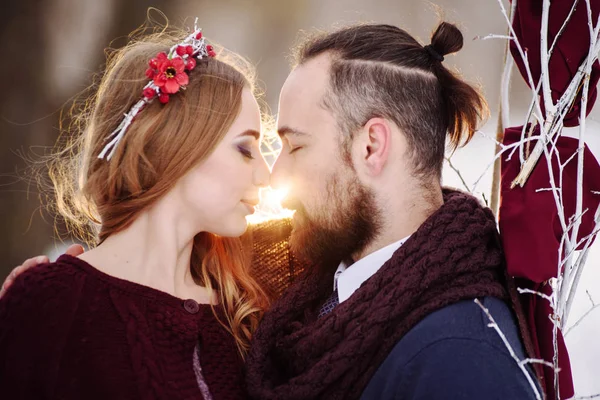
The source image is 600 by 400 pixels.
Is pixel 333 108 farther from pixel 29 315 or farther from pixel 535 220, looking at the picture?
pixel 29 315

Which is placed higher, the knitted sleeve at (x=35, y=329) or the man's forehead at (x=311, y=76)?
the man's forehead at (x=311, y=76)

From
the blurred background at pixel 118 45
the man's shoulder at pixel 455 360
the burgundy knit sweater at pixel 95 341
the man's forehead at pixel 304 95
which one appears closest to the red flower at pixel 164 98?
the man's forehead at pixel 304 95

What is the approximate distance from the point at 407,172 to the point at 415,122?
13 centimetres

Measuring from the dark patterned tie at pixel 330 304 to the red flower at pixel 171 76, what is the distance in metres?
0.61

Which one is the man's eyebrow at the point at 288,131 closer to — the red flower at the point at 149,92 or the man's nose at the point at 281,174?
the man's nose at the point at 281,174

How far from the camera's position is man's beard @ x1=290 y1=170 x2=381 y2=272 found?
70.3 inches

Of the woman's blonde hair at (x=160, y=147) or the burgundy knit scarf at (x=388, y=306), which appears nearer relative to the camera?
the burgundy knit scarf at (x=388, y=306)

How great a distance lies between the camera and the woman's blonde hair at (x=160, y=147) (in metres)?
1.74

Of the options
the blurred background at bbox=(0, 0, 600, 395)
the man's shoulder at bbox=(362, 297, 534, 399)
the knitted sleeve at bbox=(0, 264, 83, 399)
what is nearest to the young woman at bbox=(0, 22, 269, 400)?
the knitted sleeve at bbox=(0, 264, 83, 399)

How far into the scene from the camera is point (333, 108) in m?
1.86

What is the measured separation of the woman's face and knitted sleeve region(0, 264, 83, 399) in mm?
332

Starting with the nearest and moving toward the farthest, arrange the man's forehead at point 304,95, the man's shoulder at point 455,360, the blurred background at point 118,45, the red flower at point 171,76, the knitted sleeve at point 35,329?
1. the man's shoulder at point 455,360
2. the knitted sleeve at point 35,329
3. the red flower at point 171,76
4. the man's forehead at point 304,95
5. the blurred background at point 118,45

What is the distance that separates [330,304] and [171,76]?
652mm

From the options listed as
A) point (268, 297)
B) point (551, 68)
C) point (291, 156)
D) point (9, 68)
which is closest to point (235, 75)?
point (291, 156)
